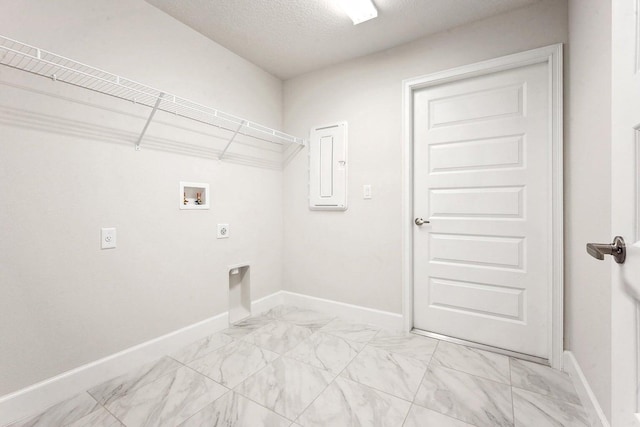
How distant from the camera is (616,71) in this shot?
646mm

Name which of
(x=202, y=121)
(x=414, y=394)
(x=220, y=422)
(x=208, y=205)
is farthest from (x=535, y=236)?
(x=202, y=121)

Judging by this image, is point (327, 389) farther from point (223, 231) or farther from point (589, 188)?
point (589, 188)

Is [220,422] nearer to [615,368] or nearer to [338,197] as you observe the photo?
[615,368]

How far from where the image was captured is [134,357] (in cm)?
179

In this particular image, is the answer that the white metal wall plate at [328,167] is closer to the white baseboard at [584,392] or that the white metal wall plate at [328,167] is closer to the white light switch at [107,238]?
the white light switch at [107,238]

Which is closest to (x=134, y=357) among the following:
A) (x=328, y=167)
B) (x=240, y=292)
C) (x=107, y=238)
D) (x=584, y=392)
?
(x=107, y=238)

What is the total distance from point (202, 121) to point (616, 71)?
223cm

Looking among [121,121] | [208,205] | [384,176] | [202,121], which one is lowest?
[208,205]

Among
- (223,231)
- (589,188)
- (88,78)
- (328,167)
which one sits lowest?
(223,231)

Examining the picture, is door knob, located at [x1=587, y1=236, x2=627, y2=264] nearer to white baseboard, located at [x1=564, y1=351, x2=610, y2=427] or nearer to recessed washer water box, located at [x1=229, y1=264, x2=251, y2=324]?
white baseboard, located at [x1=564, y1=351, x2=610, y2=427]

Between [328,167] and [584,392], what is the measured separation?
2246mm

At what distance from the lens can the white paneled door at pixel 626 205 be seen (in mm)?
550

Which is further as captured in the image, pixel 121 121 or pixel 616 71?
pixel 121 121

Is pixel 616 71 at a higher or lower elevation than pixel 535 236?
higher
